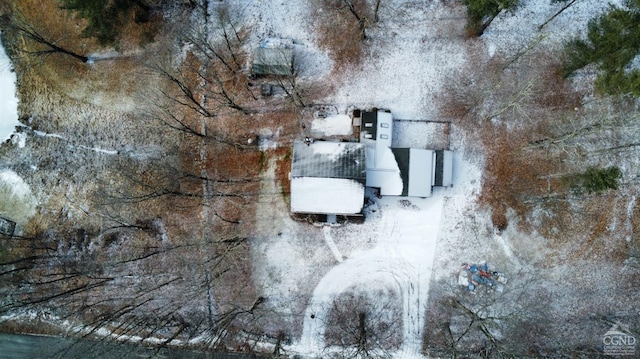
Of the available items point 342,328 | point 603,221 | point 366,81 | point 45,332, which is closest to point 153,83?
point 366,81

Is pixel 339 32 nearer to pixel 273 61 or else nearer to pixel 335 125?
pixel 273 61

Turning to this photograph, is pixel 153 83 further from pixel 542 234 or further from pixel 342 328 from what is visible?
pixel 542 234

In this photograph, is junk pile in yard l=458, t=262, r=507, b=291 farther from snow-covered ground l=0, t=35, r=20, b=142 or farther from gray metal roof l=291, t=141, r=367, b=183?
snow-covered ground l=0, t=35, r=20, b=142

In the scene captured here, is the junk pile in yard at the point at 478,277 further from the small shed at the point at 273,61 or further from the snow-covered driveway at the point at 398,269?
the small shed at the point at 273,61

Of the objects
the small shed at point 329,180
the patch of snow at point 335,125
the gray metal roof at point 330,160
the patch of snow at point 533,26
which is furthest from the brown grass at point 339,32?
the patch of snow at point 533,26

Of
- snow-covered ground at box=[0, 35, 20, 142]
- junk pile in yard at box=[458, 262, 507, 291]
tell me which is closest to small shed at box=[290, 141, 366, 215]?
junk pile in yard at box=[458, 262, 507, 291]

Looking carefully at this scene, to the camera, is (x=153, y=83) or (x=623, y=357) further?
(x=153, y=83)
